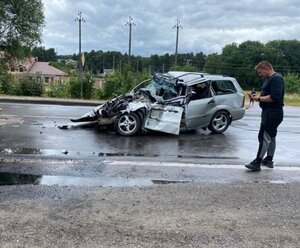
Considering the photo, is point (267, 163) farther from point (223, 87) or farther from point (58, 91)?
point (58, 91)

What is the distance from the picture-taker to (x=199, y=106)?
37.7 ft

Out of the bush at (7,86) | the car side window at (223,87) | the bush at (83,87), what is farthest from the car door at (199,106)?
the bush at (7,86)

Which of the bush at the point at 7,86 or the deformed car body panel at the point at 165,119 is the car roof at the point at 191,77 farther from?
the bush at the point at 7,86

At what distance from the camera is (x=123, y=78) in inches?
1029

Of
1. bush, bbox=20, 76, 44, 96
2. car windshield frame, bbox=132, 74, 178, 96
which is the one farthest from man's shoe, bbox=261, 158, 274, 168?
bush, bbox=20, 76, 44, 96

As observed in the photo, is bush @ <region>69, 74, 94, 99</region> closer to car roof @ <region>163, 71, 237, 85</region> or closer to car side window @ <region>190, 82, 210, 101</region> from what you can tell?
car roof @ <region>163, 71, 237, 85</region>

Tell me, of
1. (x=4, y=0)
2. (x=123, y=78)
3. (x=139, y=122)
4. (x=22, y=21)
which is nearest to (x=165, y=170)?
(x=139, y=122)

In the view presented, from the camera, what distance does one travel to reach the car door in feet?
37.1

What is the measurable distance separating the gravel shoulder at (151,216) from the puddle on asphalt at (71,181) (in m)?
0.26

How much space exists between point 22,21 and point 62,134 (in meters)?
7.82

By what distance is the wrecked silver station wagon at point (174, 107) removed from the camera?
428 inches

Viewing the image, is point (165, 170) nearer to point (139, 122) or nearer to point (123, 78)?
point (139, 122)

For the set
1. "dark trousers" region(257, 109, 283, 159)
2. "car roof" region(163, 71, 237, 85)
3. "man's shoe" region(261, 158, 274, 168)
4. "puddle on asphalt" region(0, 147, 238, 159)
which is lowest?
"puddle on asphalt" region(0, 147, 238, 159)

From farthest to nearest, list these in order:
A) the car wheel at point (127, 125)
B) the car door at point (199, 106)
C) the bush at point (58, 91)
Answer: the bush at point (58, 91), the car door at point (199, 106), the car wheel at point (127, 125)
